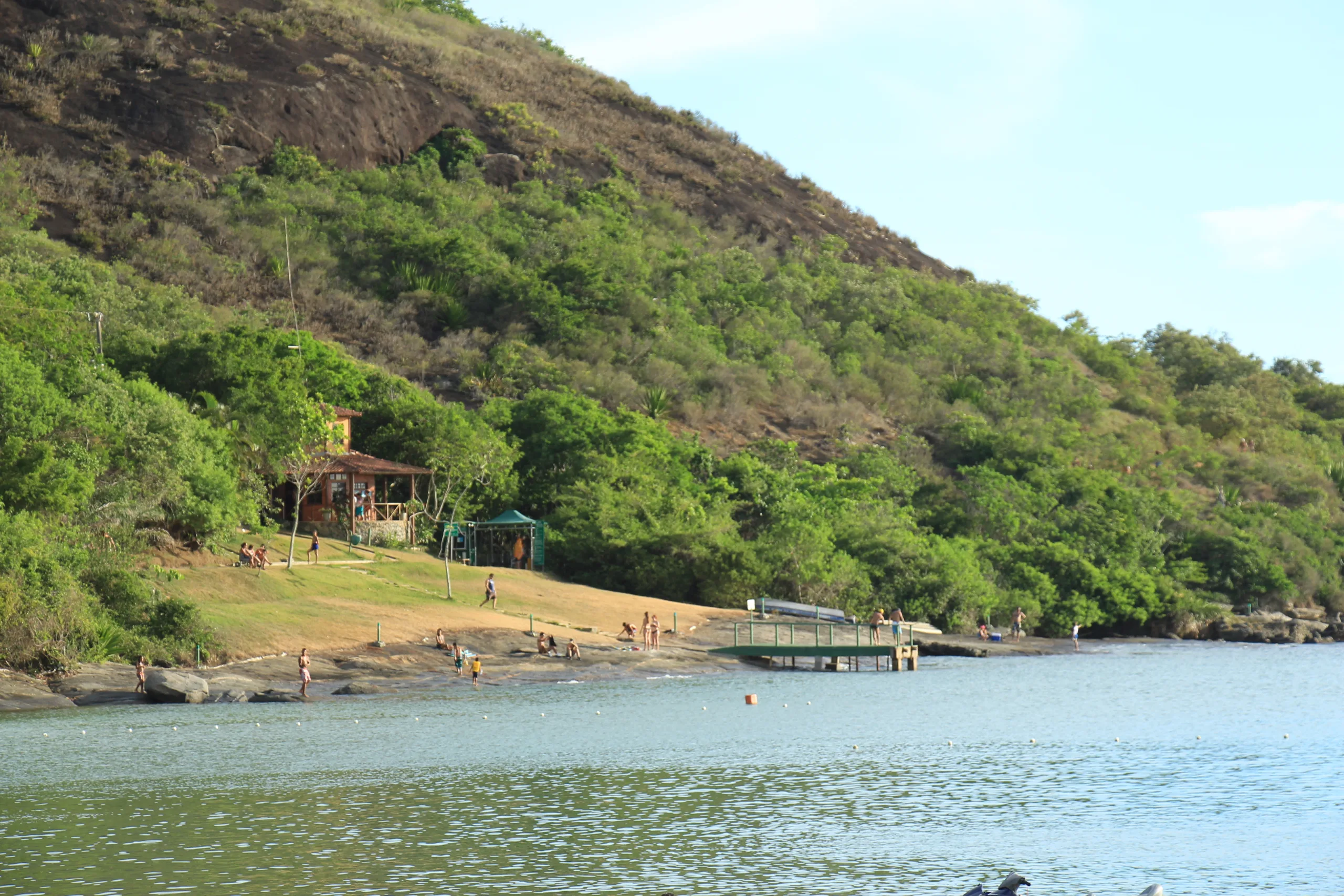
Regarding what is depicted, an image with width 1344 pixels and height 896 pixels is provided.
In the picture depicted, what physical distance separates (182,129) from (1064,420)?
71239 mm

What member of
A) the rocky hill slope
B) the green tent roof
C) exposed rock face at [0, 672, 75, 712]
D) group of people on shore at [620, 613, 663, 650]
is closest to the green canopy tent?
the green tent roof

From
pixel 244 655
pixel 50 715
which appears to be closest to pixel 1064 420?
pixel 244 655

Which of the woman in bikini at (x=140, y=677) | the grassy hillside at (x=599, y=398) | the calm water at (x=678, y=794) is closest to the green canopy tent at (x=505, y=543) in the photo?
the grassy hillside at (x=599, y=398)

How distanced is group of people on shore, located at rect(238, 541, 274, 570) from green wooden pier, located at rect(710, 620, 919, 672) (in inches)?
676

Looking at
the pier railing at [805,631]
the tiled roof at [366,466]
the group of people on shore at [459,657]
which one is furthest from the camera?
the tiled roof at [366,466]

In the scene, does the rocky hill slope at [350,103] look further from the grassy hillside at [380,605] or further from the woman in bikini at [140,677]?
the woman in bikini at [140,677]

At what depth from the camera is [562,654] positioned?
5050 cm

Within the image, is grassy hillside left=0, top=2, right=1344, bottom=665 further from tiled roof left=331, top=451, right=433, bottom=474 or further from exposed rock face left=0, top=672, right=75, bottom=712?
tiled roof left=331, top=451, right=433, bottom=474

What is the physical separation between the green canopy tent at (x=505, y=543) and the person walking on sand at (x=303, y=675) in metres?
19.5

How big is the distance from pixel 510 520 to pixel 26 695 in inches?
1009

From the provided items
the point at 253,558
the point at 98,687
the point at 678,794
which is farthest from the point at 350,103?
the point at 678,794

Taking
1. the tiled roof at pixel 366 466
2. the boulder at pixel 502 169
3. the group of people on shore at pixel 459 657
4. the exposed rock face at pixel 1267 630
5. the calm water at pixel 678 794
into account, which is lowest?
the calm water at pixel 678 794

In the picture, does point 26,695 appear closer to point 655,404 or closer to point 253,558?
point 253,558

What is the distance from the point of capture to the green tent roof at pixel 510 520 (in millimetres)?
63375
